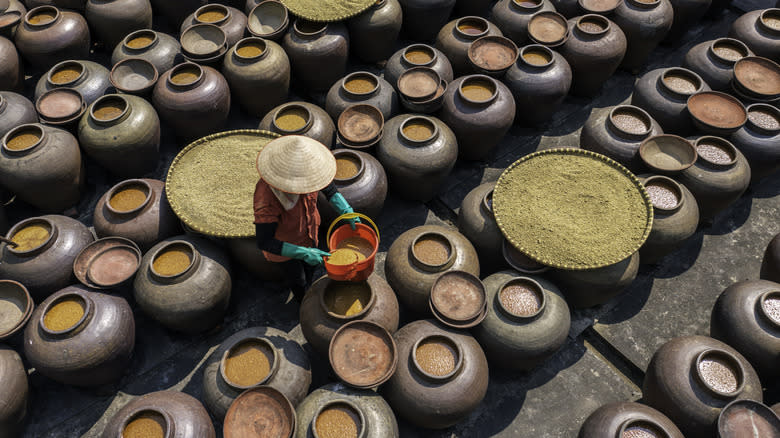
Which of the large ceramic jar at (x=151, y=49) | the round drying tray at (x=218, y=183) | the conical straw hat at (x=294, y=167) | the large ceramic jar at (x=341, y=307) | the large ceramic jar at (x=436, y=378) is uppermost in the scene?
the conical straw hat at (x=294, y=167)

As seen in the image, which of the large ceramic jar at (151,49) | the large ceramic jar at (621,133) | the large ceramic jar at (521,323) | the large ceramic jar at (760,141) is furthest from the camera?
the large ceramic jar at (151,49)

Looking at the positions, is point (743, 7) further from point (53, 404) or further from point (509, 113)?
point (53, 404)

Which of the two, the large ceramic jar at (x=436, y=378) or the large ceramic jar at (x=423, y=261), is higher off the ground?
the large ceramic jar at (x=423, y=261)

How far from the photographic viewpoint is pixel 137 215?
5.78 meters

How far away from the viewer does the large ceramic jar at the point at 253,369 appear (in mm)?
4574

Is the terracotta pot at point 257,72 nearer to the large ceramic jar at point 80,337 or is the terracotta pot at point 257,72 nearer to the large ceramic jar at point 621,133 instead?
the large ceramic jar at point 80,337

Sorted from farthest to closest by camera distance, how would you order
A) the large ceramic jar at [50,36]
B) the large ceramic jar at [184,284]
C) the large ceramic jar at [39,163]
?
the large ceramic jar at [50,36] < the large ceramic jar at [39,163] < the large ceramic jar at [184,284]

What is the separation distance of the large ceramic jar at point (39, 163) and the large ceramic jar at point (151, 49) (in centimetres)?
168

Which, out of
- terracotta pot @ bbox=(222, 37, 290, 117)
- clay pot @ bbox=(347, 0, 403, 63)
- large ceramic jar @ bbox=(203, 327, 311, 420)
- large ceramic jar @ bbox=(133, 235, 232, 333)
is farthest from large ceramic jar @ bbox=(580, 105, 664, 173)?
large ceramic jar @ bbox=(133, 235, 232, 333)

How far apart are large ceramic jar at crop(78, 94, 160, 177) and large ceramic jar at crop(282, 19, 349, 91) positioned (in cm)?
226

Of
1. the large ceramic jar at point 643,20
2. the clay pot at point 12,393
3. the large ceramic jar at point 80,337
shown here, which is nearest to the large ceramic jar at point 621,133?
the large ceramic jar at point 643,20

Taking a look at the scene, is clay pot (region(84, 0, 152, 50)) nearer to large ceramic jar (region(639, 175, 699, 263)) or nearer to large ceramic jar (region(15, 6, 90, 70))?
large ceramic jar (region(15, 6, 90, 70))

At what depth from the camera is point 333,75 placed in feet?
26.2

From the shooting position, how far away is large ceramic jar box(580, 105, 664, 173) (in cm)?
646
